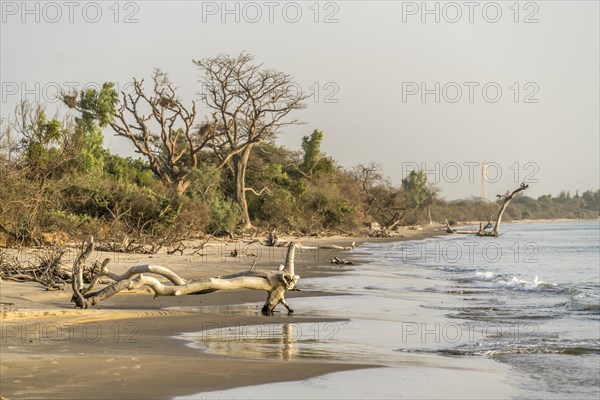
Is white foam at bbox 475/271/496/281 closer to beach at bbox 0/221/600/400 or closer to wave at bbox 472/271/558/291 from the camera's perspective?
wave at bbox 472/271/558/291

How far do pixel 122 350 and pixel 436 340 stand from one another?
4674 mm

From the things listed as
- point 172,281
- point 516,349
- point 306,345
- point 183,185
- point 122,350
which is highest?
point 183,185

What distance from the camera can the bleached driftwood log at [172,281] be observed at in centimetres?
1291

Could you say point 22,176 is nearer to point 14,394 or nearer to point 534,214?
point 14,394

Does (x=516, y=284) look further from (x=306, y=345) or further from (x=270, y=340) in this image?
(x=306, y=345)

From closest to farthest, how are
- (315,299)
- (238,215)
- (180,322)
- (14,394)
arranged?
(14,394), (180,322), (315,299), (238,215)

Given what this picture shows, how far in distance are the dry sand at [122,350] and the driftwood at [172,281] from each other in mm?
333

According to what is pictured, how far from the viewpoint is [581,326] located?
573 inches

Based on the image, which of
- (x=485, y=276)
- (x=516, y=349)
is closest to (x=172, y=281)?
(x=516, y=349)

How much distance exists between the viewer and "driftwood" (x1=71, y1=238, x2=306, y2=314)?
1291 centimetres

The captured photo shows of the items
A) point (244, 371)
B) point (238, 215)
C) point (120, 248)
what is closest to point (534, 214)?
point (238, 215)

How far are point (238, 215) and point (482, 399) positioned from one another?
34.4 metres

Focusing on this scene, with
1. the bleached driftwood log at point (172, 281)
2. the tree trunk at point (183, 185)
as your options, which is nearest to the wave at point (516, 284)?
the bleached driftwood log at point (172, 281)

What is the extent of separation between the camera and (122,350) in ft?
32.8
